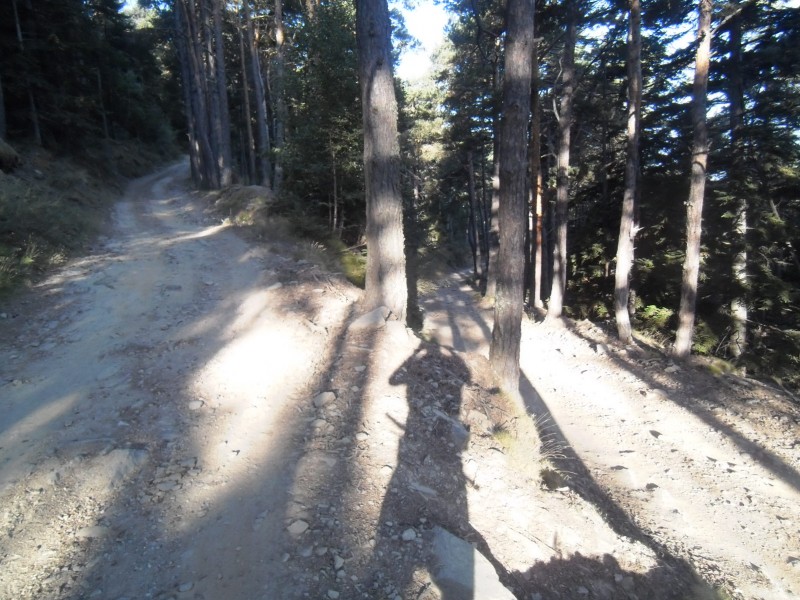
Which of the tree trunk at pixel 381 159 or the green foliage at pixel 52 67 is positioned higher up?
the green foliage at pixel 52 67

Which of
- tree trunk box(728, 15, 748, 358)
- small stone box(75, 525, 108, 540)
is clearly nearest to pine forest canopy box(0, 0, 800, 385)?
tree trunk box(728, 15, 748, 358)

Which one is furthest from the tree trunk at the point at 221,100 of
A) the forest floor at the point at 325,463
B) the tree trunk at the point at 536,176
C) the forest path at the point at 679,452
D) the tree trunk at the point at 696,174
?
the tree trunk at the point at 696,174

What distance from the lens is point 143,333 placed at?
22.4 ft

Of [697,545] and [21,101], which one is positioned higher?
[21,101]

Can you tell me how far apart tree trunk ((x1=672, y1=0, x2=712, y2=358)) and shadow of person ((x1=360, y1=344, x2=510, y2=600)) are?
853cm

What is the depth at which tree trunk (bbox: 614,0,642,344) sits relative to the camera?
1216cm

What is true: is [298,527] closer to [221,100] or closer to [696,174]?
[696,174]

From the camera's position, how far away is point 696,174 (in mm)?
11141

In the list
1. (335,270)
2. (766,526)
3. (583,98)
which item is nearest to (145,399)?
(335,270)

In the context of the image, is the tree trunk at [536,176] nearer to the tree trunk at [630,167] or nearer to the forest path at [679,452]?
the tree trunk at [630,167]

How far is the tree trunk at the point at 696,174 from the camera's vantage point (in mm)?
10758

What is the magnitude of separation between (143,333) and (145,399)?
1.96m

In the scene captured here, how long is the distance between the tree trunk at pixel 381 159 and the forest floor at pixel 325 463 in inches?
32.8

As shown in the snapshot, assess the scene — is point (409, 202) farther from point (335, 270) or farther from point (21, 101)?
point (21, 101)
